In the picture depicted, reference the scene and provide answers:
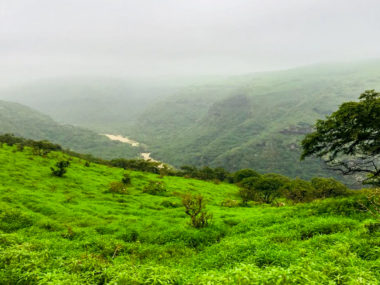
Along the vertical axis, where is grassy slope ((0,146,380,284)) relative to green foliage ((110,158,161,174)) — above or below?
above

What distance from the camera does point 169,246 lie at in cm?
1917

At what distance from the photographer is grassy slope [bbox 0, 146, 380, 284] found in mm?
10352

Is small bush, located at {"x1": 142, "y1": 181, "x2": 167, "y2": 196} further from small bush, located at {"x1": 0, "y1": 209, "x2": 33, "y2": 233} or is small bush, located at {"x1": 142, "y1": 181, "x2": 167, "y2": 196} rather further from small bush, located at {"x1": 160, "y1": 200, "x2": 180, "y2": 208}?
small bush, located at {"x1": 0, "y1": 209, "x2": 33, "y2": 233}

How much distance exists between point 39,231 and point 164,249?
40.0ft

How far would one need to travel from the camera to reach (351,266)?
11.5 meters

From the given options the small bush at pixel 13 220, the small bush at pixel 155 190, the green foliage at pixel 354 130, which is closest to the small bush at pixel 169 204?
the small bush at pixel 155 190

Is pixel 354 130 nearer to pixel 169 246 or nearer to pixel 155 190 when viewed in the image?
pixel 169 246

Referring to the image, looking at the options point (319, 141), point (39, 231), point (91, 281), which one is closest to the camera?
point (91, 281)

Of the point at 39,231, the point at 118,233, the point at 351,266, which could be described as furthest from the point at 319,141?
the point at 39,231

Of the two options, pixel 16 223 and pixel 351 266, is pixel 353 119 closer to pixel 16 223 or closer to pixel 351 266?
pixel 351 266

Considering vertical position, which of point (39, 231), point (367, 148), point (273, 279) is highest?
point (367, 148)

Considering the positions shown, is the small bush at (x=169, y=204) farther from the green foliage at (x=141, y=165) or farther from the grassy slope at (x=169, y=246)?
the green foliage at (x=141, y=165)

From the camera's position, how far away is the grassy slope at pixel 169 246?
10.4 m

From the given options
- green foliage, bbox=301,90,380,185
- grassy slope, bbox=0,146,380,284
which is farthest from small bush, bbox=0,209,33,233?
green foliage, bbox=301,90,380,185
